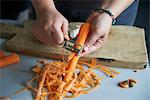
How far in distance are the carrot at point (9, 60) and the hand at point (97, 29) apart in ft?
0.78

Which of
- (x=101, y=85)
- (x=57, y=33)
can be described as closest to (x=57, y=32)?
(x=57, y=33)

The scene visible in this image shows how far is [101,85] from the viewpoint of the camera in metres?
0.92

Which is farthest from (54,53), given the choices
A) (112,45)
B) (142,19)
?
(142,19)

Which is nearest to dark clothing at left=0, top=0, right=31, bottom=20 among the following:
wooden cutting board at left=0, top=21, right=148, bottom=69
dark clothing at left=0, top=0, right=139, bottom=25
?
dark clothing at left=0, top=0, right=139, bottom=25

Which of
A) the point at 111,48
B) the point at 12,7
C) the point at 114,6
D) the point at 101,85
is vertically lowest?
the point at 101,85

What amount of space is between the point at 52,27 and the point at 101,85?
0.78ft

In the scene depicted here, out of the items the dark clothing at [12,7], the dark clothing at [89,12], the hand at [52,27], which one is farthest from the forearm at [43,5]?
the dark clothing at [12,7]

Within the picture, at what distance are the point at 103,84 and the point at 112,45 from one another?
0.19 meters

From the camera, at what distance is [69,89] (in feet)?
2.88

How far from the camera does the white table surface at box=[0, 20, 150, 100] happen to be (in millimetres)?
874

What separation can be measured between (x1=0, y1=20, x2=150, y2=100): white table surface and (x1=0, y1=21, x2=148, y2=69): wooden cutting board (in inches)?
1.3

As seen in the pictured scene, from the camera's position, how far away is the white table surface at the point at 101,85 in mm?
874

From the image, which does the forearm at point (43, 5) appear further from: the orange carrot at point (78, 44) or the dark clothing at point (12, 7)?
the dark clothing at point (12, 7)

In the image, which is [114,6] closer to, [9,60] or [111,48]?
[111,48]
